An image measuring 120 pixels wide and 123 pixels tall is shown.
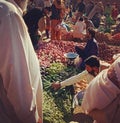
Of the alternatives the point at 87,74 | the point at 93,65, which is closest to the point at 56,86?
the point at 87,74

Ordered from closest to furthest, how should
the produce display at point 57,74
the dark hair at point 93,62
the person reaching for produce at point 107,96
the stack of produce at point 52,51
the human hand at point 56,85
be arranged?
the person reaching for produce at point 107,96 → the produce display at point 57,74 → the dark hair at point 93,62 → the human hand at point 56,85 → the stack of produce at point 52,51

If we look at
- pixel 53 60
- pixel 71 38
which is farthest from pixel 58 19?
pixel 53 60

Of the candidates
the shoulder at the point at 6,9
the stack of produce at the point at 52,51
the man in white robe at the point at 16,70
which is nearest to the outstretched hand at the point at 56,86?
the stack of produce at the point at 52,51

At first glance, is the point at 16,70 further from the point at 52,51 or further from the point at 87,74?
the point at 52,51

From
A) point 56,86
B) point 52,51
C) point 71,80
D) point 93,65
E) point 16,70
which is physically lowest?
point 52,51

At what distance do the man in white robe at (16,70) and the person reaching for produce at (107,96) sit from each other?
563mm

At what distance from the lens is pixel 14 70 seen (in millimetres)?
2174

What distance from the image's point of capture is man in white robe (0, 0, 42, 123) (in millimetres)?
2127

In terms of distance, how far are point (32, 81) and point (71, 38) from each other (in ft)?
24.2

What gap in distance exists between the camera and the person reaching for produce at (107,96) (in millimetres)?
2555

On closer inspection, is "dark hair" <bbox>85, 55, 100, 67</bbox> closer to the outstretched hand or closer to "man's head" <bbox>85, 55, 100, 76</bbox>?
"man's head" <bbox>85, 55, 100, 76</bbox>

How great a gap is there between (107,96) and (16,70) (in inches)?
32.3

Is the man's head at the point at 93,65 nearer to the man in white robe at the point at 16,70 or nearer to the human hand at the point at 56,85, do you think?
the human hand at the point at 56,85

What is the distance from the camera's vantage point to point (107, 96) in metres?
2.63
